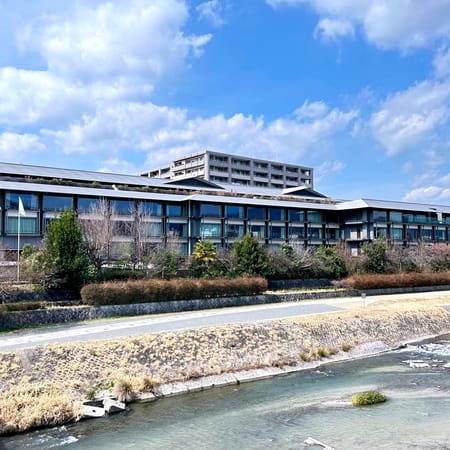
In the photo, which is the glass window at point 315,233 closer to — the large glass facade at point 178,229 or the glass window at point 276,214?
the glass window at point 276,214

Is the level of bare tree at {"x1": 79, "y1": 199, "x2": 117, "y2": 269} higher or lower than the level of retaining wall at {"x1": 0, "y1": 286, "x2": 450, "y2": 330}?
higher

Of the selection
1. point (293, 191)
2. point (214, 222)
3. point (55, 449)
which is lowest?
point (55, 449)

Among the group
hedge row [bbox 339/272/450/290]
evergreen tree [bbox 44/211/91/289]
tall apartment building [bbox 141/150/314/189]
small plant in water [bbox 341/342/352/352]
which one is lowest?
small plant in water [bbox 341/342/352/352]

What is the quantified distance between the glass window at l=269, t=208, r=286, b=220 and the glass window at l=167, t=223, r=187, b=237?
1140cm

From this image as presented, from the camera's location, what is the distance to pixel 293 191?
68.9 meters

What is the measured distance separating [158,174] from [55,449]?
337ft

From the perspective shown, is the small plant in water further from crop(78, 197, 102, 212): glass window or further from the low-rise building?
crop(78, 197, 102, 212): glass window

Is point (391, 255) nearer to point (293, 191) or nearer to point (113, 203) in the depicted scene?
point (293, 191)

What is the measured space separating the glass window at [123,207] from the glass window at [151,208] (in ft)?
3.45

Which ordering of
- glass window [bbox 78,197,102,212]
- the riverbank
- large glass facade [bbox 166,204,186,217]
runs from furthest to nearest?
large glass facade [bbox 166,204,186,217], glass window [bbox 78,197,102,212], the riverbank

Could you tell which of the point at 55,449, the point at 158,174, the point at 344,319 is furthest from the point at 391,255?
the point at 158,174

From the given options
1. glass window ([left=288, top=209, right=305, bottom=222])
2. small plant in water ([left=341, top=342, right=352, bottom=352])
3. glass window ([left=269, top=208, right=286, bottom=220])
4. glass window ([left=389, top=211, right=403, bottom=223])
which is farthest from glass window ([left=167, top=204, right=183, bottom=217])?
small plant in water ([left=341, top=342, right=352, bottom=352])

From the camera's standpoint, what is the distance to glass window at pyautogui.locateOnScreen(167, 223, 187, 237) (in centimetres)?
5246

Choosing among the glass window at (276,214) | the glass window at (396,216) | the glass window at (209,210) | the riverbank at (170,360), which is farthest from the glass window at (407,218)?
the riverbank at (170,360)
